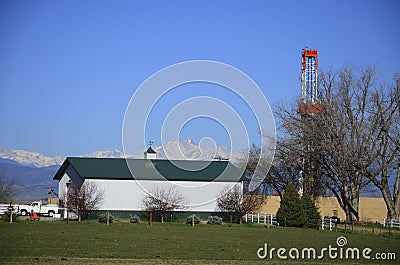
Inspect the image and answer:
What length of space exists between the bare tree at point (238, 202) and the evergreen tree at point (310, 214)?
279 inches

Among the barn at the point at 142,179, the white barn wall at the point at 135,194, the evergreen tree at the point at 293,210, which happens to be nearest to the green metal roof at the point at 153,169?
the barn at the point at 142,179

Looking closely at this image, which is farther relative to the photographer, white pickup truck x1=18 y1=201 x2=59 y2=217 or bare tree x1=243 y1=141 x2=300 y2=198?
bare tree x1=243 y1=141 x2=300 y2=198

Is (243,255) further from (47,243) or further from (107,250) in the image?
(47,243)

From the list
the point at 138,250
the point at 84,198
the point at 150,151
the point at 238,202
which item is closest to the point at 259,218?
the point at 238,202

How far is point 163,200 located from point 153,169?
5345 mm

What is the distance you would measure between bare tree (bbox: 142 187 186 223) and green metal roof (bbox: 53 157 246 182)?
1.74 m

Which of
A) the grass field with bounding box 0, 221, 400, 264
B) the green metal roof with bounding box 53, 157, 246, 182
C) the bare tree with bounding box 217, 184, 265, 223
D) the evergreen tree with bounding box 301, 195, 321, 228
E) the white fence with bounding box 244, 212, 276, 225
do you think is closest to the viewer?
the grass field with bounding box 0, 221, 400, 264

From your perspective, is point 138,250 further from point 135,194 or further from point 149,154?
point 149,154

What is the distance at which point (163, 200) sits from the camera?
55.3 meters

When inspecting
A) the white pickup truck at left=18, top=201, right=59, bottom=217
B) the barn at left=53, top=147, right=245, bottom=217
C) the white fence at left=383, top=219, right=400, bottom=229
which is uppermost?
the barn at left=53, top=147, right=245, bottom=217

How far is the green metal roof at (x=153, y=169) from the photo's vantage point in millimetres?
58250

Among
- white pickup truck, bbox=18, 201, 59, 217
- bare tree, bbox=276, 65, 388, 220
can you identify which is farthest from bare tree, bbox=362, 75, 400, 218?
white pickup truck, bbox=18, 201, 59, 217

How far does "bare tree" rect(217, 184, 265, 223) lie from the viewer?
5434cm

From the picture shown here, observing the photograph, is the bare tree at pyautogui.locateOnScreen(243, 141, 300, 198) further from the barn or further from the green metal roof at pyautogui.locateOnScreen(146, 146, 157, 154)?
the green metal roof at pyautogui.locateOnScreen(146, 146, 157, 154)
